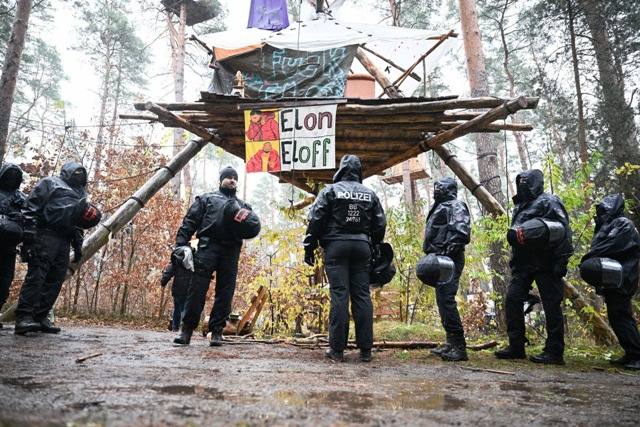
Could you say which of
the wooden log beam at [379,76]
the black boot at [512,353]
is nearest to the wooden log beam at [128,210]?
the wooden log beam at [379,76]

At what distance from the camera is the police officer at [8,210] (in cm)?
543

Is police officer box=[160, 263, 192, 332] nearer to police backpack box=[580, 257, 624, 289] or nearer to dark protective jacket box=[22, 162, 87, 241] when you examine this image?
dark protective jacket box=[22, 162, 87, 241]

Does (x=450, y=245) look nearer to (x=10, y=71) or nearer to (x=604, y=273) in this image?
(x=604, y=273)

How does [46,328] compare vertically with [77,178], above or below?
below

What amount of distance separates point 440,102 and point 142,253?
10026 millimetres

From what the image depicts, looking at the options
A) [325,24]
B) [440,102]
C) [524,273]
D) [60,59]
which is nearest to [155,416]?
[524,273]

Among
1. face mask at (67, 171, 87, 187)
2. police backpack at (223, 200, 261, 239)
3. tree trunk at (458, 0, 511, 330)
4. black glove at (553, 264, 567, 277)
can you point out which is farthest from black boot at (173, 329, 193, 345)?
tree trunk at (458, 0, 511, 330)

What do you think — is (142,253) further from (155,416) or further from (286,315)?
(155,416)

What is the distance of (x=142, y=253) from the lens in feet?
41.5

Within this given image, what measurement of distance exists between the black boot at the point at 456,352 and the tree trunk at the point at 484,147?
3916 millimetres

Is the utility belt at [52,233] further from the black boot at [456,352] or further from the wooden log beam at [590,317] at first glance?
the wooden log beam at [590,317]

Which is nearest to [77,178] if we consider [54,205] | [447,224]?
[54,205]

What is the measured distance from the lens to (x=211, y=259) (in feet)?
16.9

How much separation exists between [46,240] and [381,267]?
4.31 metres
